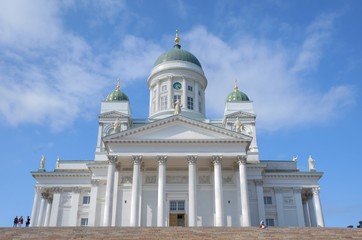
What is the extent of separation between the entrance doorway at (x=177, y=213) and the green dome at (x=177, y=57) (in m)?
22.4

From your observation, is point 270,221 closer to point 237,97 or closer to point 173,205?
point 173,205

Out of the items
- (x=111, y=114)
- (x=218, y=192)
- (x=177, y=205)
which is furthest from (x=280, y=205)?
(x=111, y=114)

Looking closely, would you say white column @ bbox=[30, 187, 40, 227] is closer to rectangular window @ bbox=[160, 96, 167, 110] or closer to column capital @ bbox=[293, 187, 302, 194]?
rectangular window @ bbox=[160, 96, 167, 110]

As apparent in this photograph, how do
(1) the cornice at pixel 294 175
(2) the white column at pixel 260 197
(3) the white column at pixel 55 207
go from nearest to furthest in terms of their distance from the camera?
(2) the white column at pixel 260 197 → (3) the white column at pixel 55 207 → (1) the cornice at pixel 294 175

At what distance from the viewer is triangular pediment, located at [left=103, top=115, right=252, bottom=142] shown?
3591cm

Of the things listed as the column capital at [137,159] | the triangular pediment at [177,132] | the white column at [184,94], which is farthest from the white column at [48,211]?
the white column at [184,94]

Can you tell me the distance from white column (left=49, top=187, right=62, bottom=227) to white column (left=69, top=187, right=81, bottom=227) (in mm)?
1514

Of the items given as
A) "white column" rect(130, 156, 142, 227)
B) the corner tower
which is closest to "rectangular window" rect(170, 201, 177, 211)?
"white column" rect(130, 156, 142, 227)

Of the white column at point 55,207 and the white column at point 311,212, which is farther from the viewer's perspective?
the white column at point 311,212

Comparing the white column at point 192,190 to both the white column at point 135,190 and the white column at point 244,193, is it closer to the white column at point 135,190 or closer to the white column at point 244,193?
the white column at point 244,193

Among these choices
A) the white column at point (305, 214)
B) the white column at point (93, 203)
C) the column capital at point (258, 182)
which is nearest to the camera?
the white column at point (93, 203)

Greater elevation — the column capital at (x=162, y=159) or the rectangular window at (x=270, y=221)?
the column capital at (x=162, y=159)

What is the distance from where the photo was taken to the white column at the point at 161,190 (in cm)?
3300

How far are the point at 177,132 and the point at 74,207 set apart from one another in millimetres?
15030
